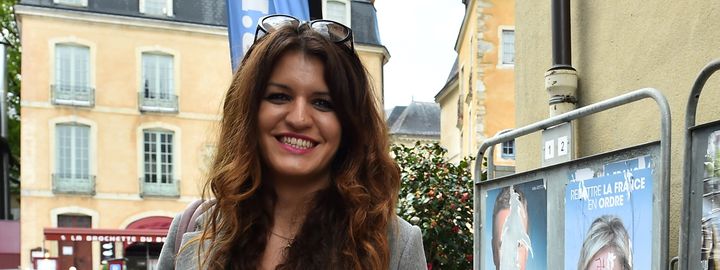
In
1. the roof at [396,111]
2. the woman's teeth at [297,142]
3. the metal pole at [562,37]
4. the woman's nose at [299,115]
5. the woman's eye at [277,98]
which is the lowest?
the woman's teeth at [297,142]

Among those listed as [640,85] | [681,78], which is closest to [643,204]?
[681,78]

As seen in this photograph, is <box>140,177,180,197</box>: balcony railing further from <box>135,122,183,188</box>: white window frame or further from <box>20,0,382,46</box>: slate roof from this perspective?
<box>20,0,382,46</box>: slate roof

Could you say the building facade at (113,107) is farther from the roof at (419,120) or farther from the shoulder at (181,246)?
the roof at (419,120)

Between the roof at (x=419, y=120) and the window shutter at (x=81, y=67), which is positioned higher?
the window shutter at (x=81, y=67)

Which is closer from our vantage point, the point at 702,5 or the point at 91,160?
the point at 702,5

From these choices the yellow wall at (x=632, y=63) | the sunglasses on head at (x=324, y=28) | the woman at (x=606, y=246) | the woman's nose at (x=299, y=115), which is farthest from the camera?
the yellow wall at (x=632, y=63)

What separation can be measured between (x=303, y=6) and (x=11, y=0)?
24.2m

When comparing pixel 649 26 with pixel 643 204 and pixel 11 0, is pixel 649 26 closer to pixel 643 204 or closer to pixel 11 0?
pixel 643 204

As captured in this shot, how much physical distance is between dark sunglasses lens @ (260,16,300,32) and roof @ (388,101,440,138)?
4489 centimetres

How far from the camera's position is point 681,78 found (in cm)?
370

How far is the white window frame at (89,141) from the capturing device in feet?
69.4

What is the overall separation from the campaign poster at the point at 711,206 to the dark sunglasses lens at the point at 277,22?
1501 millimetres

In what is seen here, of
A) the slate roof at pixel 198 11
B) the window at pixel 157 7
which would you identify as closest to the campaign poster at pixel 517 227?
the slate roof at pixel 198 11

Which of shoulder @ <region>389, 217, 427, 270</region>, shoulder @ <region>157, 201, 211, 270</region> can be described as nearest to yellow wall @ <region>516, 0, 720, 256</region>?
shoulder @ <region>389, 217, 427, 270</region>
